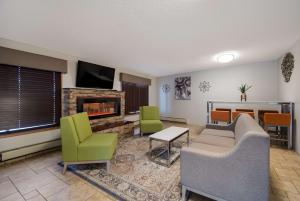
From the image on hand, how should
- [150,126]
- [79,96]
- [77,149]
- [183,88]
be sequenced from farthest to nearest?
[183,88] → [150,126] → [79,96] → [77,149]

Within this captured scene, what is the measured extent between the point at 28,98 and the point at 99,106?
167cm

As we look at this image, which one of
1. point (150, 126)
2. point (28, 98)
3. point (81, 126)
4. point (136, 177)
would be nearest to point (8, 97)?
point (28, 98)

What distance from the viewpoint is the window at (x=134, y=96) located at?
18.0 ft

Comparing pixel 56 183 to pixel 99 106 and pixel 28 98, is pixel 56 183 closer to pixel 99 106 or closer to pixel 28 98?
pixel 28 98

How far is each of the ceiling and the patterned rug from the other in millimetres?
→ 2296

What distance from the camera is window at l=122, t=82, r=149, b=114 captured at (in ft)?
18.0

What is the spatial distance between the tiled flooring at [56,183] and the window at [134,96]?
10.3 feet

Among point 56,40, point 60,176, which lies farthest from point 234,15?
point 60,176

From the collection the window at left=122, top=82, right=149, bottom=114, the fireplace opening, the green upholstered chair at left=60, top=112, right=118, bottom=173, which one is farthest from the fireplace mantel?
the green upholstered chair at left=60, top=112, right=118, bottom=173

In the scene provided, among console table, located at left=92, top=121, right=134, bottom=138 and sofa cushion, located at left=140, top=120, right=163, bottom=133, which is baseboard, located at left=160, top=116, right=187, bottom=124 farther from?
console table, located at left=92, top=121, right=134, bottom=138

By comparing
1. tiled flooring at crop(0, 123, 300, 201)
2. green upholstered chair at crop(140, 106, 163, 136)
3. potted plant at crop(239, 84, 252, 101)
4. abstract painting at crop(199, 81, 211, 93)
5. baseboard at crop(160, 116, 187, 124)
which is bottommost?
tiled flooring at crop(0, 123, 300, 201)

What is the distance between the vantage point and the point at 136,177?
83.6 inches

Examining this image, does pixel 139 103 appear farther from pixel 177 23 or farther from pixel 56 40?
pixel 177 23

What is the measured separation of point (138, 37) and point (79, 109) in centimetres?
237
